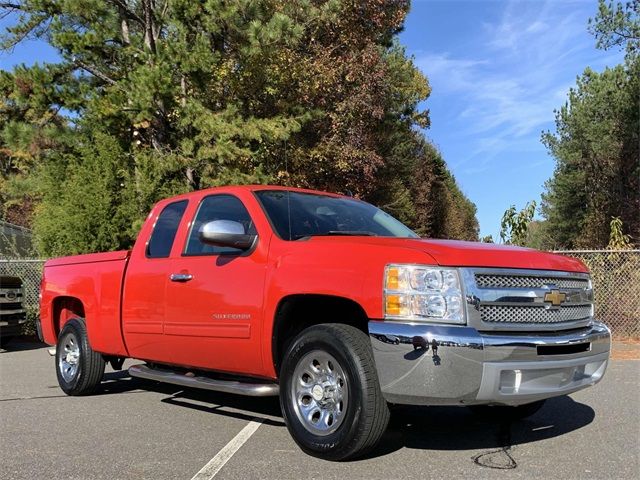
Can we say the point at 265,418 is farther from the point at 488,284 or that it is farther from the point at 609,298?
the point at 609,298

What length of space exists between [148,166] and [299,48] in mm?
6667

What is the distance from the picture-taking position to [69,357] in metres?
6.88

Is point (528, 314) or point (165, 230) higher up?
point (165, 230)

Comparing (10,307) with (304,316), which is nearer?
(304,316)

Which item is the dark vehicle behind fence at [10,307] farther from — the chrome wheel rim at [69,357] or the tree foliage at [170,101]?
the chrome wheel rim at [69,357]

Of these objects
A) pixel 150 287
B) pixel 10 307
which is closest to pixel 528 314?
pixel 150 287

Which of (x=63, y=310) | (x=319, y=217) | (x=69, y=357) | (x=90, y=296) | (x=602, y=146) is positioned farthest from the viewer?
(x=602, y=146)

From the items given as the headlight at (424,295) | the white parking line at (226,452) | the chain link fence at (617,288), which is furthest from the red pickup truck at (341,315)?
the chain link fence at (617,288)

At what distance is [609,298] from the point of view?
10.9m

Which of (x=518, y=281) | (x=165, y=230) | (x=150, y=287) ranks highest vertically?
(x=165, y=230)

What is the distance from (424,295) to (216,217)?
94.3 inches

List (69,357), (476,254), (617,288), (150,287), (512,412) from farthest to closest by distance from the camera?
(617,288) < (69,357) < (150,287) < (512,412) < (476,254)

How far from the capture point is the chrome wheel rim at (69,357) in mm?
6777

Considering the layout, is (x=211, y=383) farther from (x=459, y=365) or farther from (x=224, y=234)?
(x=459, y=365)
